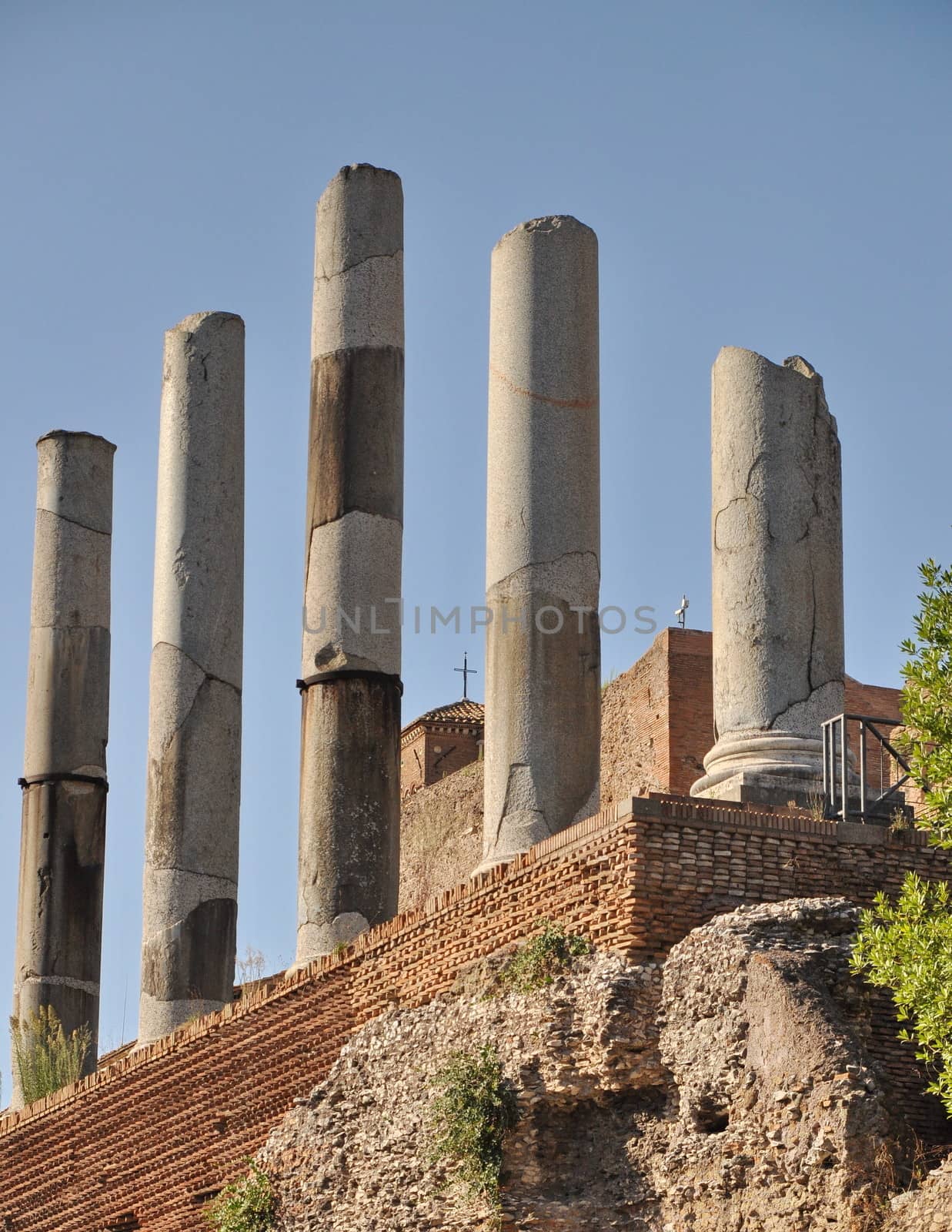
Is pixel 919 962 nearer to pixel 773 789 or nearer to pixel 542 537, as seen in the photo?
pixel 773 789

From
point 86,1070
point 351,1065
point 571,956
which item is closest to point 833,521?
point 571,956

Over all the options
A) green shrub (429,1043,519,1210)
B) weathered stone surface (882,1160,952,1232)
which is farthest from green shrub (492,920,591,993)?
weathered stone surface (882,1160,952,1232)

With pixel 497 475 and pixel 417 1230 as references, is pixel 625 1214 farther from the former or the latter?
pixel 497 475

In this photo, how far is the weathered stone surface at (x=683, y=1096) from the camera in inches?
404

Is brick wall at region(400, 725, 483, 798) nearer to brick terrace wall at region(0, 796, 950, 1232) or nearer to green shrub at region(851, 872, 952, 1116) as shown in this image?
brick terrace wall at region(0, 796, 950, 1232)

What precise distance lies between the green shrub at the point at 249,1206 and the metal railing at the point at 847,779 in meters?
4.38

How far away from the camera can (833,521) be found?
13.7 m

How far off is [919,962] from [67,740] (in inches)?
462

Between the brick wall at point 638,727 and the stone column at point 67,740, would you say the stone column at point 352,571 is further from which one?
the brick wall at point 638,727

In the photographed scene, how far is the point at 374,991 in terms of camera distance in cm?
1389

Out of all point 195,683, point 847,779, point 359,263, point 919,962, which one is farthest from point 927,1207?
point 195,683

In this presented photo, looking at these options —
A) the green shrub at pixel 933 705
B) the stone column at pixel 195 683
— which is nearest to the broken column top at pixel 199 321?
the stone column at pixel 195 683

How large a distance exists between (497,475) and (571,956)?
411 cm

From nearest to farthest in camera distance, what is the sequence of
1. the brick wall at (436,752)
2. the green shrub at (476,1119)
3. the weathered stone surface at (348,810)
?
1. the green shrub at (476,1119)
2. the weathered stone surface at (348,810)
3. the brick wall at (436,752)
